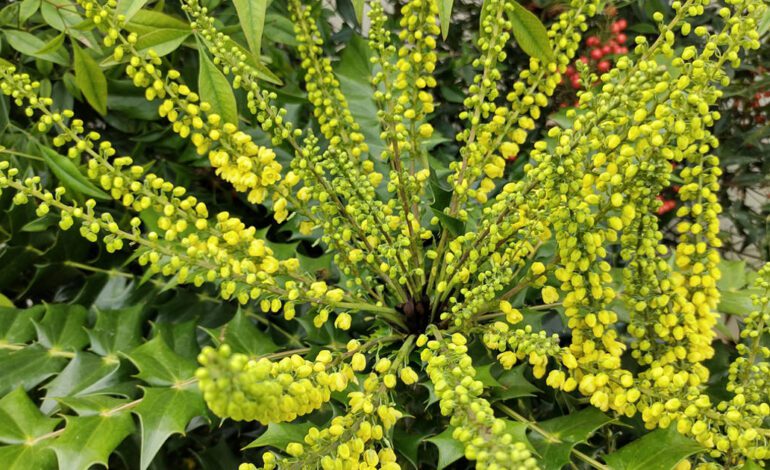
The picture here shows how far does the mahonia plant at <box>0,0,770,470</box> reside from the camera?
45 cm

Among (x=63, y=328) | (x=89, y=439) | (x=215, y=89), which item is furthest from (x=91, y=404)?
(x=215, y=89)

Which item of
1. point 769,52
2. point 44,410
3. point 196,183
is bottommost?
point 44,410

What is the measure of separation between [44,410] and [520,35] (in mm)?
547

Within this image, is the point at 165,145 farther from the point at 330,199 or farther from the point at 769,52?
the point at 769,52

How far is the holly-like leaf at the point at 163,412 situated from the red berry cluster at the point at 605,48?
564 mm

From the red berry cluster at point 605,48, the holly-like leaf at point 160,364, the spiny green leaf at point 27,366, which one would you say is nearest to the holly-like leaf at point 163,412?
the holly-like leaf at point 160,364

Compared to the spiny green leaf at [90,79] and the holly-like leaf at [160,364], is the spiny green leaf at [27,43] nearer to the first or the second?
the spiny green leaf at [90,79]

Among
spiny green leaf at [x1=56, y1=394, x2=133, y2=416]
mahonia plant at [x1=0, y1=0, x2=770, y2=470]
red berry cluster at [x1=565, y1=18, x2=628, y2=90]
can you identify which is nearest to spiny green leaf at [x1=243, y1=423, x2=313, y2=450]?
mahonia plant at [x1=0, y1=0, x2=770, y2=470]

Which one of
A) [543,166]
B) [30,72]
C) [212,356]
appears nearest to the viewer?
[212,356]

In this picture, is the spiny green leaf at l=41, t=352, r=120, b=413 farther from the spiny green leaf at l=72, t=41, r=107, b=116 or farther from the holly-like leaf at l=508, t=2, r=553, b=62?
the holly-like leaf at l=508, t=2, r=553, b=62

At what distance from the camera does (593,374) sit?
524mm

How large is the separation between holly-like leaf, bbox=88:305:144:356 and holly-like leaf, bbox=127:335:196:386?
62mm

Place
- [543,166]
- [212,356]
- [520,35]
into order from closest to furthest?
[212,356] → [543,166] → [520,35]

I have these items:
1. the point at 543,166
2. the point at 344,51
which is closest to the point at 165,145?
the point at 344,51
